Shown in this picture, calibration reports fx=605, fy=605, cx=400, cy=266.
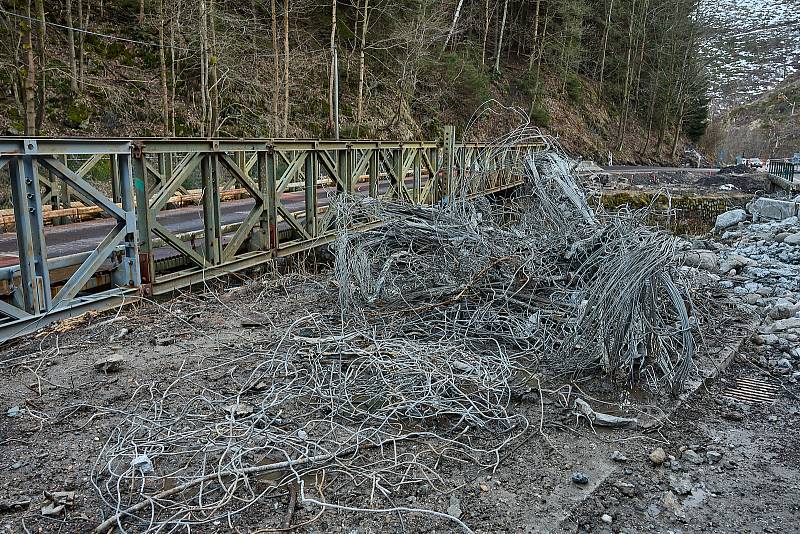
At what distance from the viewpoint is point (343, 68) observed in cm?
2627

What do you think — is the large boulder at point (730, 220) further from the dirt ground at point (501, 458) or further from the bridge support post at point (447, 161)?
the dirt ground at point (501, 458)

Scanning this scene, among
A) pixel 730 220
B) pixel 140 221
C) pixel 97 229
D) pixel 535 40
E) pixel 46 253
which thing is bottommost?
pixel 730 220

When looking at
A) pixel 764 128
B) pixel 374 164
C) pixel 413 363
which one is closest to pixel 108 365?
pixel 413 363

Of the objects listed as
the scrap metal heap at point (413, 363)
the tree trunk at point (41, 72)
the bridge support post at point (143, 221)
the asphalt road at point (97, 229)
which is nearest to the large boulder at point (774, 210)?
the scrap metal heap at point (413, 363)

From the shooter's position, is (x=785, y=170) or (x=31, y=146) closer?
(x=31, y=146)

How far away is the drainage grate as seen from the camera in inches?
194

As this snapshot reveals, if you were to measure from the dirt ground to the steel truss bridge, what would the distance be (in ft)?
1.55

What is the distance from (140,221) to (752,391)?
5834 mm

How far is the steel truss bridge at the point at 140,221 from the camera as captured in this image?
16.4ft

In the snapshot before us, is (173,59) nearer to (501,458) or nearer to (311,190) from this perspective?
(311,190)

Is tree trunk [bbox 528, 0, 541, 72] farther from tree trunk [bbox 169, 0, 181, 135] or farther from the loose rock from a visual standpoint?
the loose rock

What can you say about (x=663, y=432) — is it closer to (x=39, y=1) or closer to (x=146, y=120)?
(x=39, y=1)

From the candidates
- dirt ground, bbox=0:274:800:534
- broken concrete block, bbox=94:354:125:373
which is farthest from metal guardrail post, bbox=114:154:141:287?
broken concrete block, bbox=94:354:125:373

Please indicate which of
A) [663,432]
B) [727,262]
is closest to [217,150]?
[663,432]
